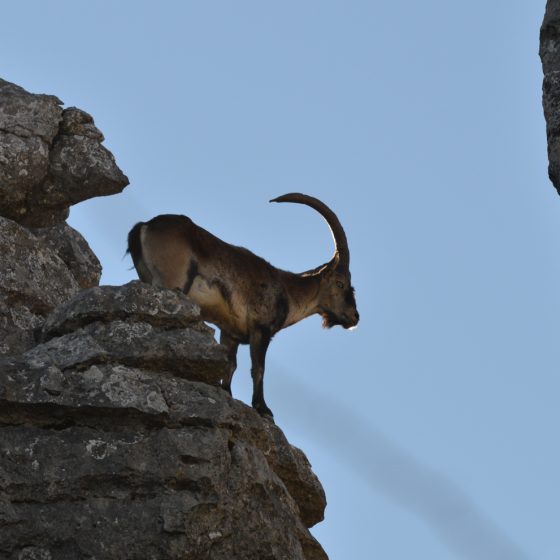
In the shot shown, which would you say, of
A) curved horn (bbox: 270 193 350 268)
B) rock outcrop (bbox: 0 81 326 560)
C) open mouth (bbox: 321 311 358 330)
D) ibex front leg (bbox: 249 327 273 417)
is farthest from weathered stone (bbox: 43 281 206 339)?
open mouth (bbox: 321 311 358 330)

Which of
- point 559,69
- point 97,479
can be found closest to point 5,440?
point 97,479

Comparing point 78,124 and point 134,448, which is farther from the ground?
point 78,124

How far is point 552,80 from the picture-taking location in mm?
5203

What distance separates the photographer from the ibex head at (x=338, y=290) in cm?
1617

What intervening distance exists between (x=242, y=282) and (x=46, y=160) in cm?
247

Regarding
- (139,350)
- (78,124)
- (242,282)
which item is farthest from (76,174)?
(139,350)

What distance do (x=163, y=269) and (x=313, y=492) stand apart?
273 cm

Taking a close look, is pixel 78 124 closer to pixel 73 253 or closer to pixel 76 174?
pixel 76 174

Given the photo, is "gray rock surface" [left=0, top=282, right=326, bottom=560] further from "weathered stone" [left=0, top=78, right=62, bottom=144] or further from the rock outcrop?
"weathered stone" [left=0, top=78, right=62, bottom=144]

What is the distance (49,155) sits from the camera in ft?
42.6

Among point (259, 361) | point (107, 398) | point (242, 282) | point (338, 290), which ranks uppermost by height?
point (338, 290)

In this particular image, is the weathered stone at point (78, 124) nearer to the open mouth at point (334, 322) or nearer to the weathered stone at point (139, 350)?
the weathered stone at point (139, 350)

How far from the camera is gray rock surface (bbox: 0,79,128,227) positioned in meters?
12.7

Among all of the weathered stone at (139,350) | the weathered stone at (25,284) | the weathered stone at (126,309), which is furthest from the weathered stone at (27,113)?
the weathered stone at (139,350)
